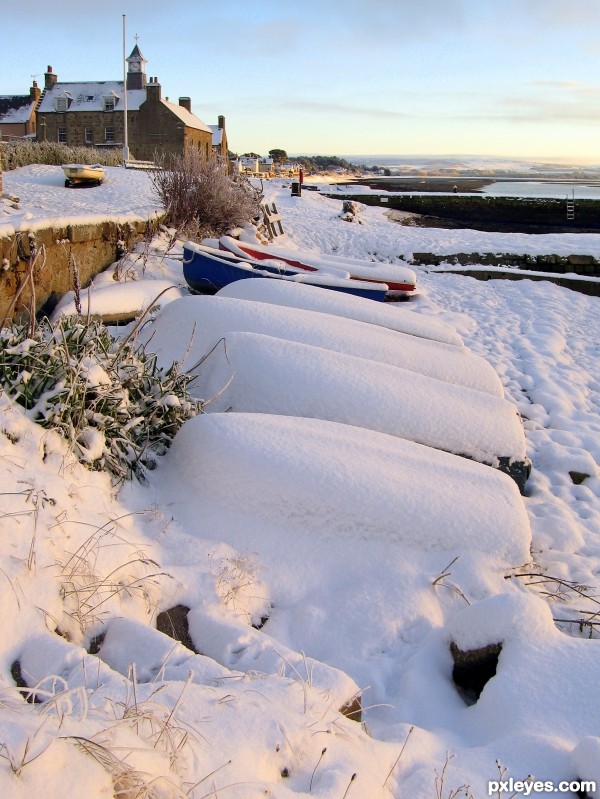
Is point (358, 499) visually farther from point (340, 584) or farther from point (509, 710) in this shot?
point (509, 710)

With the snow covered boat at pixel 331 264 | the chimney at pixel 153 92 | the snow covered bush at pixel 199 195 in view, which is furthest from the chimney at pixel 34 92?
the snow covered boat at pixel 331 264

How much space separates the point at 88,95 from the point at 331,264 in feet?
131

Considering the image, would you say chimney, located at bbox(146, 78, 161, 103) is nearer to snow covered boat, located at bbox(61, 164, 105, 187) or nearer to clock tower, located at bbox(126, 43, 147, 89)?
clock tower, located at bbox(126, 43, 147, 89)

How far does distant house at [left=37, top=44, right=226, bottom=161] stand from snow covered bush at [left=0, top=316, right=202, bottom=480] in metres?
39.5

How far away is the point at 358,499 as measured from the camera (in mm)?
2973

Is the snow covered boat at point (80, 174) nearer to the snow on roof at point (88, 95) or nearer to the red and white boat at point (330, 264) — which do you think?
the red and white boat at point (330, 264)

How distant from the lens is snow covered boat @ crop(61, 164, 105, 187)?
12562 millimetres

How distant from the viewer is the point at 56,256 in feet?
A: 19.3

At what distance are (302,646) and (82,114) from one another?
44.8 m

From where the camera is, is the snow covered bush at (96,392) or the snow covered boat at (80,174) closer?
the snow covered bush at (96,392)

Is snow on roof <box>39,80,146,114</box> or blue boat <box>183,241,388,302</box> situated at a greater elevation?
snow on roof <box>39,80,146,114</box>

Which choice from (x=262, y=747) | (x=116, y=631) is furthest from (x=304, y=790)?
(x=116, y=631)

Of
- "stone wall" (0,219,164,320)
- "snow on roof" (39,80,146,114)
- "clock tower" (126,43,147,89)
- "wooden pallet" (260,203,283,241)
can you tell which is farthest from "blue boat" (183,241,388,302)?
"clock tower" (126,43,147,89)

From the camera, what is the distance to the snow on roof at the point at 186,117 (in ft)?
132
